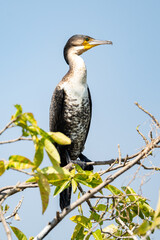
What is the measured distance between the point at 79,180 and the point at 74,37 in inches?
94.4

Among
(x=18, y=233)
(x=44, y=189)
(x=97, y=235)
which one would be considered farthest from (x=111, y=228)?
(x=44, y=189)

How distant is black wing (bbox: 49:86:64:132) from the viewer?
3707mm

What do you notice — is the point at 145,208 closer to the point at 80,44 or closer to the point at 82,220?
A: the point at 82,220

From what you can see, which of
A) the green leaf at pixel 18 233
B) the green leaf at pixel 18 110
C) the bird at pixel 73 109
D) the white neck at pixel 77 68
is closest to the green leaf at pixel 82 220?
the green leaf at pixel 18 233

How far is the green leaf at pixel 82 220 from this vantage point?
2227mm

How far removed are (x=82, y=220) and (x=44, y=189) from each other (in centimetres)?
94

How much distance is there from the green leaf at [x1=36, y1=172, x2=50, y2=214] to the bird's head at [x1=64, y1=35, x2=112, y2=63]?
2844 millimetres

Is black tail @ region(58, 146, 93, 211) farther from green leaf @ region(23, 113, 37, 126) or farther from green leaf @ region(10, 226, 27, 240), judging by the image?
green leaf @ region(23, 113, 37, 126)

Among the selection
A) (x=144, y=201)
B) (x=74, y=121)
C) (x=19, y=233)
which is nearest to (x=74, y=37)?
(x=74, y=121)

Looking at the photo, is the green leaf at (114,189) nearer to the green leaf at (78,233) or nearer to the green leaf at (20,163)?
the green leaf at (78,233)

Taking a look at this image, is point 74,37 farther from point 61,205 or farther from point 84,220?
point 84,220

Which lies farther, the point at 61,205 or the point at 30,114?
the point at 61,205

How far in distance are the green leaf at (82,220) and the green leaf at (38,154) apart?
3.30ft

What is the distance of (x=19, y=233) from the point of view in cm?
199
